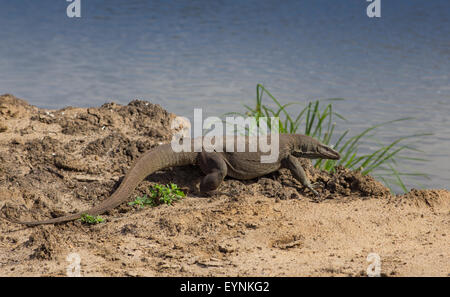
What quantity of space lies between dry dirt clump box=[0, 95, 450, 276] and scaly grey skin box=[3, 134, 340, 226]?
0.16 metres

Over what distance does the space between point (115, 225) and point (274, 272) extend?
2.14 metres

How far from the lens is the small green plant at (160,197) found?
6.82 metres

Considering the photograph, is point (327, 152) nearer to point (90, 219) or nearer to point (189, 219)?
point (189, 219)

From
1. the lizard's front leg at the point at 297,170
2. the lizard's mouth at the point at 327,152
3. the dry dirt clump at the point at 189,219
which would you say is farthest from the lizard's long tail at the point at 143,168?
the lizard's mouth at the point at 327,152

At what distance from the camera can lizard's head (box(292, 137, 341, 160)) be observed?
8047 millimetres

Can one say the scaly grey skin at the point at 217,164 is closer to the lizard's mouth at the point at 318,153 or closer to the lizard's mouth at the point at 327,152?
the lizard's mouth at the point at 318,153

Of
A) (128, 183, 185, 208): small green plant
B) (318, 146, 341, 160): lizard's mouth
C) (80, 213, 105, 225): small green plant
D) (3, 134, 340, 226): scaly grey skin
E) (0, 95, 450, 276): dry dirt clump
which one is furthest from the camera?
(318, 146, 341, 160): lizard's mouth

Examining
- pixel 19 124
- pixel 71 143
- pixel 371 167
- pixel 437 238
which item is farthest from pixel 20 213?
pixel 371 167

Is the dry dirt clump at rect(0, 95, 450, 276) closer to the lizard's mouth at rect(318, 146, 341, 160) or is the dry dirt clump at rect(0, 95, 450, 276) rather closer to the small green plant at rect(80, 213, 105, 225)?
the small green plant at rect(80, 213, 105, 225)

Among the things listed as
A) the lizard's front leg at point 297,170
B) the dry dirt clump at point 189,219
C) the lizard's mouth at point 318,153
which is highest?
the lizard's mouth at point 318,153

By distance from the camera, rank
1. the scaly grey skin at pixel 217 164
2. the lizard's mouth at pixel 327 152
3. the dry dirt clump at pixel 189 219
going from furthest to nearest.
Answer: the lizard's mouth at pixel 327 152 → the scaly grey skin at pixel 217 164 → the dry dirt clump at pixel 189 219

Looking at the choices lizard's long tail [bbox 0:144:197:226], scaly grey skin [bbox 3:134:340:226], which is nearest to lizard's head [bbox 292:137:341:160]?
scaly grey skin [bbox 3:134:340:226]
